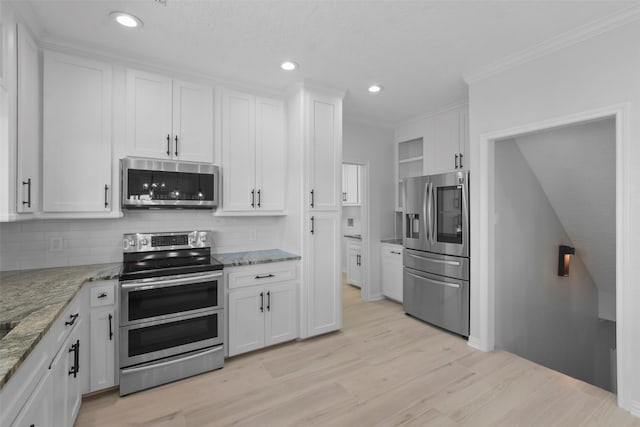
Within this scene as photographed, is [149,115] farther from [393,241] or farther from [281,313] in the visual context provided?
[393,241]

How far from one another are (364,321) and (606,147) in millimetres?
3096

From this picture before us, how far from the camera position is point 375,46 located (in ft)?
8.48

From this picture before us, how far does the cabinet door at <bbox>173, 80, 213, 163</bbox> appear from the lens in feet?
9.58

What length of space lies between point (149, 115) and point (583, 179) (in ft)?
14.5

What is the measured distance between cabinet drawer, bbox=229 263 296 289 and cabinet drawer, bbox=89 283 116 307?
930mm

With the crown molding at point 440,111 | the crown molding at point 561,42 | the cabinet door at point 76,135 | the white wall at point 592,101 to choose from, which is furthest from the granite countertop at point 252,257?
the crown molding at point 440,111

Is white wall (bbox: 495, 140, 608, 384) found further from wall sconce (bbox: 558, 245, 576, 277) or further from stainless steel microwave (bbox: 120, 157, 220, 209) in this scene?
stainless steel microwave (bbox: 120, 157, 220, 209)

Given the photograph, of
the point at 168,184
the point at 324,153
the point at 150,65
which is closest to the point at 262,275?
the point at 168,184

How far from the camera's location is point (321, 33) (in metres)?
2.39

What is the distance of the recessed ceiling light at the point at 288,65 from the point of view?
9.37 ft

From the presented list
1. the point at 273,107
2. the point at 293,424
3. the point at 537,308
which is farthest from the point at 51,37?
the point at 537,308

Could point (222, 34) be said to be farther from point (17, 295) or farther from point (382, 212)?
point (382, 212)

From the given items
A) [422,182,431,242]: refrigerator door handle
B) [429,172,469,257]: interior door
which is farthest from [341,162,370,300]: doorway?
[429,172,469,257]: interior door

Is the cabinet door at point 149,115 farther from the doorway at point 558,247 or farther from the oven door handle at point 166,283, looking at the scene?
the doorway at point 558,247
